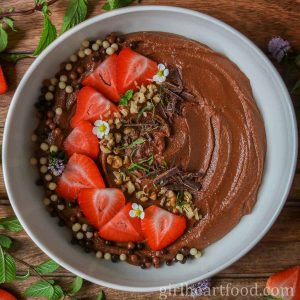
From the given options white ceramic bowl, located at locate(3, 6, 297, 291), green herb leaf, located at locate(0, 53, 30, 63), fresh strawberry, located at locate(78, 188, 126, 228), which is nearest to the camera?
white ceramic bowl, located at locate(3, 6, 297, 291)

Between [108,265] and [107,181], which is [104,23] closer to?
[107,181]

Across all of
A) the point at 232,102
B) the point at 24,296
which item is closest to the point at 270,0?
the point at 232,102

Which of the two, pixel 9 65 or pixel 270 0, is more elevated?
pixel 270 0

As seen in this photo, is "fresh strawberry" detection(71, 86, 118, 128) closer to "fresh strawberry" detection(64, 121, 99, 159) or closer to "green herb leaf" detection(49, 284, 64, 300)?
"fresh strawberry" detection(64, 121, 99, 159)

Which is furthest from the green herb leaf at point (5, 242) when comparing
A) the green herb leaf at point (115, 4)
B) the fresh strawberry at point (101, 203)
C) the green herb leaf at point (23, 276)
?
the green herb leaf at point (115, 4)

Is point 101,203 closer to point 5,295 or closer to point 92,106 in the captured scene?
point 92,106

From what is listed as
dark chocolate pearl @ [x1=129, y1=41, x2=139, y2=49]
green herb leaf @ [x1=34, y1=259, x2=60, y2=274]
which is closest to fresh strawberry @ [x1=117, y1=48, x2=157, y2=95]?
dark chocolate pearl @ [x1=129, y1=41, x2=139, y2=49]

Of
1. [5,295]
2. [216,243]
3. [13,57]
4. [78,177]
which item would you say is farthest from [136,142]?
[5,295]
